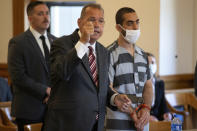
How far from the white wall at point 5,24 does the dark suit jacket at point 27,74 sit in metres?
3.89

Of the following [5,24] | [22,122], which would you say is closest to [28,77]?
[22,122]

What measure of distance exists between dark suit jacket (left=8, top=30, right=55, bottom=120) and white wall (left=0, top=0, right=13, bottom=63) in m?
3.89

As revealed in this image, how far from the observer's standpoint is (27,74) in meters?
3.82

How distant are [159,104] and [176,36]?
6.16 feet

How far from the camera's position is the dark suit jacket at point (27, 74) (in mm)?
3787

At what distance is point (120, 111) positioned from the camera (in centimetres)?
326

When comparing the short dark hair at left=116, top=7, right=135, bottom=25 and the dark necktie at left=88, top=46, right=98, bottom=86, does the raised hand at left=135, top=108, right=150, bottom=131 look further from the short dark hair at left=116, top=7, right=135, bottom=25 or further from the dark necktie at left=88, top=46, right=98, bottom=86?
the short dark hair at left=116, top=7, right=135, bottom=25

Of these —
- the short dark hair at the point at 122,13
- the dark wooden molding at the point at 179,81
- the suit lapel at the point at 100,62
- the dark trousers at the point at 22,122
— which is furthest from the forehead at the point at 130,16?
the dark wooden molding at the point at 179,81

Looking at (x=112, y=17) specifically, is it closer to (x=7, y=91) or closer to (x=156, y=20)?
(x=156, y=20)

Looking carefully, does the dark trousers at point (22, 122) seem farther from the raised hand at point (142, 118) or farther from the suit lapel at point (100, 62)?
the suit lapel at point (100, 62)

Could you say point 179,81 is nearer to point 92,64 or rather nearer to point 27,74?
point 27,74

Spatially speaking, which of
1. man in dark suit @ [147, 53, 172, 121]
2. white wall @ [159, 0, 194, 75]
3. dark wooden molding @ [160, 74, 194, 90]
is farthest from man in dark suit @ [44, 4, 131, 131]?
dark wooden molding @ [160, 74, 194, 90]

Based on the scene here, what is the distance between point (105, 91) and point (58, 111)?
390mm

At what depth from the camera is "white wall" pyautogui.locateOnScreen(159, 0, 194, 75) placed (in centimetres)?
653
